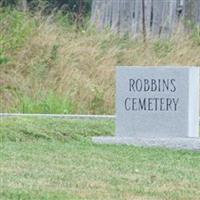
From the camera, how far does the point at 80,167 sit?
10.6 m

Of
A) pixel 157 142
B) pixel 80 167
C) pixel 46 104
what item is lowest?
pixel 80 167

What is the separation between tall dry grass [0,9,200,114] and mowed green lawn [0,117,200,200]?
412cm

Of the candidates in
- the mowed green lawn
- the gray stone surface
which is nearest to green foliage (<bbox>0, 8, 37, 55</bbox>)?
the mowed green lawn

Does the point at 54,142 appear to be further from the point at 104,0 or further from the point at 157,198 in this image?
the point at 104,0

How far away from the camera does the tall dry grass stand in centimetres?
1847

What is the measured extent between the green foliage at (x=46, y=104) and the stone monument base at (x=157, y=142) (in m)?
4.05

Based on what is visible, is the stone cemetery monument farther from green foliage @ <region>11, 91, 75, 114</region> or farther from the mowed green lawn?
green foliage @ <region>11, 91, 75, 114</region>

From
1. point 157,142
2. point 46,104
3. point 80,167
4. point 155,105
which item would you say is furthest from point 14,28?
point 80,167

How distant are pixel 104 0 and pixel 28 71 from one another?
254 inches

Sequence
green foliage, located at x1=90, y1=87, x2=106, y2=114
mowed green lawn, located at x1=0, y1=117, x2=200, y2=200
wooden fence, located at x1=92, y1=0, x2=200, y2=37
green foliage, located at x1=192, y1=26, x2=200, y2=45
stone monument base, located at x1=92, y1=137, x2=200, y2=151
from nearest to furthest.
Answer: mowed green lawn, located at x1=0, y1=117, x2=200, y2=200, stone monument base, located at x1=92, y1=137, x2=200, y2=151, green foliage, located at x1=90, y1=87, x2=106, y2=114, green foliage, located at x1=192, y1=26, x2=200, y2=45, wooden fence, located at x1=92, y1=0, x2=200, y2=37

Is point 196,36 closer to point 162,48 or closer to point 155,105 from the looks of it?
point 162,48

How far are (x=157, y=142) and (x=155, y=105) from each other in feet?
2.05

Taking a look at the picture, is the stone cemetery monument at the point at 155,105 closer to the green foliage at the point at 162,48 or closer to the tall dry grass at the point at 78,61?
the tall dry grass at the point at 78,61

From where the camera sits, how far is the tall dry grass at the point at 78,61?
18469 millimetres
